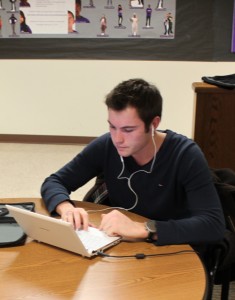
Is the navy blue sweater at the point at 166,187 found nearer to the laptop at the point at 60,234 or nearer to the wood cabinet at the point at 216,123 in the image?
the laptop at the point at 60,234

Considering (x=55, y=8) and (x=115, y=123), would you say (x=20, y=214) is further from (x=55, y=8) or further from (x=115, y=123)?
(x=55, y=8)

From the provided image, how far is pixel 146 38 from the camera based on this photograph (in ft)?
14.8

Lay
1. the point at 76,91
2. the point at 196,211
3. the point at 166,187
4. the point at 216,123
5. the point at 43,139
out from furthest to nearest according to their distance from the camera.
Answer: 1. the point at 43,139
2. the point at 76,91
3. the point at 216,123
4. the point at 166,187
5. the point at 196,211

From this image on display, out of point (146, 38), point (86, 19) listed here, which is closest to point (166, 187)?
point (146, 38)

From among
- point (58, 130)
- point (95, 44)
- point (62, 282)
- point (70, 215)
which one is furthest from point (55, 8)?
point (62, 282)

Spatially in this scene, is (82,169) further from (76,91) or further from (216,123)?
(76,91)

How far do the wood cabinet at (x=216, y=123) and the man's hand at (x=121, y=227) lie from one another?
5.44ft

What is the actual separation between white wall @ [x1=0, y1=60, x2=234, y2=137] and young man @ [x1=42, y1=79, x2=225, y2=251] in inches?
124

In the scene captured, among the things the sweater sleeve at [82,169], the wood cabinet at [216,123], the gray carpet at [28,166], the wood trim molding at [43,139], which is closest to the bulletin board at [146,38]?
the wood trim molding at [43,139]

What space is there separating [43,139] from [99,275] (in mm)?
4000

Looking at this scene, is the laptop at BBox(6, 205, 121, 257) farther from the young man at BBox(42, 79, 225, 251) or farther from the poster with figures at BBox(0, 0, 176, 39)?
the poster with figures at BBox(0, 0, 176, 39)

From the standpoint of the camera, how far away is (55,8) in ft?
14.9

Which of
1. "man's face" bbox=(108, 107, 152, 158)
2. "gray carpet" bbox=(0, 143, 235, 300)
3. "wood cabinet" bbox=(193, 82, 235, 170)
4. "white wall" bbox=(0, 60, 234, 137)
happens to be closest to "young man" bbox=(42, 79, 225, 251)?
"man's face" bbox=(108, 107, 152, 158)

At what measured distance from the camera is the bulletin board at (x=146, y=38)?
14.4 ft
